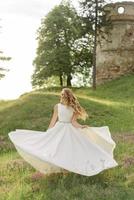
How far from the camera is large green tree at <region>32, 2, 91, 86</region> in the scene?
58125 millimetres

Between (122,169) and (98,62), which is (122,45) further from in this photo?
(122,169)

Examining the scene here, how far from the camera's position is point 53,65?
57.8 metres

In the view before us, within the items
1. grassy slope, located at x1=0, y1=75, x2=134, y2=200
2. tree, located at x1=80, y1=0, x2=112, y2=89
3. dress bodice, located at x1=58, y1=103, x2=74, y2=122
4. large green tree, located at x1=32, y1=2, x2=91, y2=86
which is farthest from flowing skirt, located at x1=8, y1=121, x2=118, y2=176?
large green tree, located at x1=32, y1=2, x2=91, y2=86

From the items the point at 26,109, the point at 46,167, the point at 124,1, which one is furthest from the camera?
the point at 124,1

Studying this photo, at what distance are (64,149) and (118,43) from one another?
139 feet

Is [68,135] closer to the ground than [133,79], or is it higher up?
higher up

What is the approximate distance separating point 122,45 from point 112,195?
144 ft

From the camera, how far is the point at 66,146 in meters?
13.0

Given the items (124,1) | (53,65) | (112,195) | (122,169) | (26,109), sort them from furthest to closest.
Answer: (53,65), (124,1), (26,109), (122,169), (112,195)

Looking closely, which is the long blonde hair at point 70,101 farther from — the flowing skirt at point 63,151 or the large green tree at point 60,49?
the large green tree at point 60,49

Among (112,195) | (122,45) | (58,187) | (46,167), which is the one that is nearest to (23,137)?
(46,167)

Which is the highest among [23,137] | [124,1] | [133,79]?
[124,1]

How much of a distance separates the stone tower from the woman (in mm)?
40250

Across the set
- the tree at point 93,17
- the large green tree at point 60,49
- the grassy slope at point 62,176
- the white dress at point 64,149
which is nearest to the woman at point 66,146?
the white dress at point 64,149
